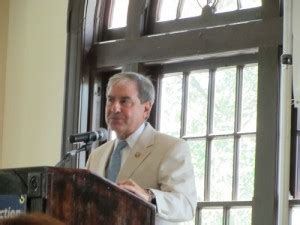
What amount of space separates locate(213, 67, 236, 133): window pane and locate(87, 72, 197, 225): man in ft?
3.62

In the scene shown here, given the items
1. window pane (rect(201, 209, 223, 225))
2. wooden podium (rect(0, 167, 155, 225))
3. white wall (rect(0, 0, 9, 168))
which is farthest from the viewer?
white wall (rect(0, 0, 9, 168))

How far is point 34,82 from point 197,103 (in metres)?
1.28

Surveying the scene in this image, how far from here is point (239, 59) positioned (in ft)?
14.3

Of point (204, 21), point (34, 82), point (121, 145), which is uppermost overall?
point (204, 21)

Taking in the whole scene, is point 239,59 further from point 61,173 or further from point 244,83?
point 61,173

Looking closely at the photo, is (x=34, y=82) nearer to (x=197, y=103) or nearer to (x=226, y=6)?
(x=197, y=103)

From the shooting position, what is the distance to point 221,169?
4367 millimetres

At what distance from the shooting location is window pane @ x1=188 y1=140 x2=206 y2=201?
174 inches

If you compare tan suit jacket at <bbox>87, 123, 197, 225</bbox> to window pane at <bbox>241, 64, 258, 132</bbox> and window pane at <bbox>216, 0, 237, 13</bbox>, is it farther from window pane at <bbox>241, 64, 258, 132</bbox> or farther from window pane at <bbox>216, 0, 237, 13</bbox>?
window pane at <bbox>216, 0, 237, 13</bbox>

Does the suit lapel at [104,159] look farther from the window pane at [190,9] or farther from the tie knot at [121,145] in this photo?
the window pane at [190,9]

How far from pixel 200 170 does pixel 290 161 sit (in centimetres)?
62

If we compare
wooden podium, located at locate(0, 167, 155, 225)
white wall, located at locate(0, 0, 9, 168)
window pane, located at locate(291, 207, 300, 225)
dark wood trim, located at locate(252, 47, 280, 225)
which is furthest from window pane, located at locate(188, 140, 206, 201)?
wooden podium, located at locate(0, 167, 155, 225)

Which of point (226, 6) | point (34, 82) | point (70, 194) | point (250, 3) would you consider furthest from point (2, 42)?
point (70, 194)

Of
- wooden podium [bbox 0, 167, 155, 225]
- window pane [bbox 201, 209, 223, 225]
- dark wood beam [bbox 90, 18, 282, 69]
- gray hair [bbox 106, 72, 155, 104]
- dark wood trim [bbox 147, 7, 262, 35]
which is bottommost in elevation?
window pane [bbox 201, 209, 223, 225]
